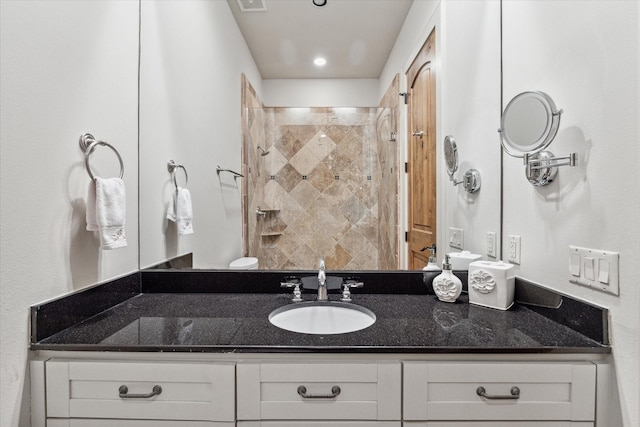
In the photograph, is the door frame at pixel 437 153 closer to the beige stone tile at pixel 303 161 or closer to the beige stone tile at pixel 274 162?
the beige stone tile at pixel 303 161

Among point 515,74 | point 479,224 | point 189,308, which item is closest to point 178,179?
point 189,308

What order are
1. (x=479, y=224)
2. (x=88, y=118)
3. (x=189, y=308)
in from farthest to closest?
(x=479, y=224) → (x=189, y=308) → (x=88, y=118)

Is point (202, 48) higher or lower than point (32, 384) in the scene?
higher

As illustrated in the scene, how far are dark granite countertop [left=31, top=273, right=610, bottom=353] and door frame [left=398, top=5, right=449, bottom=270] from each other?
0.79 feet

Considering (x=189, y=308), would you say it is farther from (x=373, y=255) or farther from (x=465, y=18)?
(x=465, y=18)

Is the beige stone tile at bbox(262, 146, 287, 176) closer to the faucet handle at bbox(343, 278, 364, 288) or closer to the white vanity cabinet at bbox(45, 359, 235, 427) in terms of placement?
the faucet handle at bbox(343, 278, 364, 288)

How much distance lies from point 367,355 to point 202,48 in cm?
148

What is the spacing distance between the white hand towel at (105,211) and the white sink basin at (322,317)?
59 centimetres

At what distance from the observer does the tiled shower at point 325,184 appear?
1404 millimetres

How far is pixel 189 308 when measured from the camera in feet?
4.05

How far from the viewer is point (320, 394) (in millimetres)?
870

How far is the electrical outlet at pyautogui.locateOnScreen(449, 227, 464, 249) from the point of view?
1.42 meters

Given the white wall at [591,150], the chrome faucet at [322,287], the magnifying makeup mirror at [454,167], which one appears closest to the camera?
the white wall at [591,150]

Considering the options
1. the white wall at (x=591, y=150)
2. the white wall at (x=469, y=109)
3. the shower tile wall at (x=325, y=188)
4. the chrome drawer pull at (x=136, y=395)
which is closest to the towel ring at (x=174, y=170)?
the shower tile wall at (x=325, y=188)
